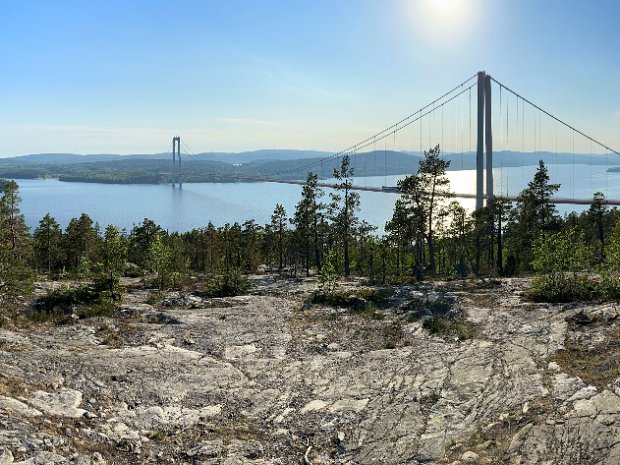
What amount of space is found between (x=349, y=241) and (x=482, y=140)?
24.6 metres

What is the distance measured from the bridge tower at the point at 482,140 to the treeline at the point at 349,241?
770cm

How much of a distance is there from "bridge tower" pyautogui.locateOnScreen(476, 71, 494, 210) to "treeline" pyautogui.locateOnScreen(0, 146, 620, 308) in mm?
7696

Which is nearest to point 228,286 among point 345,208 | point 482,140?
point 345,208

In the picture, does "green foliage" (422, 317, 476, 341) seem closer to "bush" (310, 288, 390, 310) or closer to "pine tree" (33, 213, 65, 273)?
"bush" (310, 288, 390, 310)

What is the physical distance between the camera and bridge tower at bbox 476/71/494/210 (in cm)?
6338

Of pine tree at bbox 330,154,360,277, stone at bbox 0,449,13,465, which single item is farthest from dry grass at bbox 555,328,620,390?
pine tree at bbox 330,154,360,277

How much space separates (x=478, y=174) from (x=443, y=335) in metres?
47.3

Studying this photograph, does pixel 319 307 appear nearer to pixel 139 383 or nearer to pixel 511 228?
pixel 139 383

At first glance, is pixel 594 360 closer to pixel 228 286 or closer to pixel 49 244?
pixel 228 286

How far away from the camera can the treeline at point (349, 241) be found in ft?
86.6

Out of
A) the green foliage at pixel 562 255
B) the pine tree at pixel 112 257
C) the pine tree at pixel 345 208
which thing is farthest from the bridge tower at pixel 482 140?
the pine tree at pixel 112 257

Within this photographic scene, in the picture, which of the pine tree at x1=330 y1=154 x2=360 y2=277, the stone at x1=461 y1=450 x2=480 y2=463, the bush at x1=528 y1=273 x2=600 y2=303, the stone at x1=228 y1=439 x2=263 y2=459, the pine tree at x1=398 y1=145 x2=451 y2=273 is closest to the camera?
the stone at x1=461 y1=450 x2=480 y2=463

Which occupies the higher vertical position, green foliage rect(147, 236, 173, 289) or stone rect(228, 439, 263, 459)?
green foliage rect(147, 236, 173, 289)

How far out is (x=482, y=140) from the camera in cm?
6444
